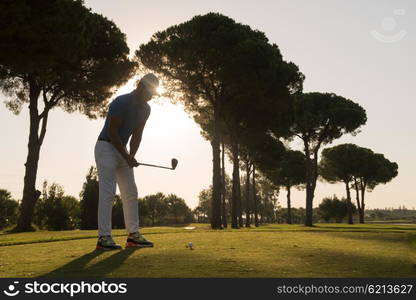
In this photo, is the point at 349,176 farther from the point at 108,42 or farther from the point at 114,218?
the point at 108,42

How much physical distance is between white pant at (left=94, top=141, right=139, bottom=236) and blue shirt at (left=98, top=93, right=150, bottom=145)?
9.5 inches

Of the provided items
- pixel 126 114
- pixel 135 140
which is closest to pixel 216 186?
pixel 135 140

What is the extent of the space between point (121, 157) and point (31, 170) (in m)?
20.8

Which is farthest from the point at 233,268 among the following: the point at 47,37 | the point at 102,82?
the point at 102,82

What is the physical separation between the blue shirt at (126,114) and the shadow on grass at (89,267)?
2.09m

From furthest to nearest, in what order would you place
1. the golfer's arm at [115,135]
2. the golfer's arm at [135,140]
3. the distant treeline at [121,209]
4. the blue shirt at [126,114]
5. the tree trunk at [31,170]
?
the distant treeline at [121,209], the tree trunk at [31,170], the golfer's arm at [135,140], the blue shirt at [126,114], the golfer's arm at [115,135]

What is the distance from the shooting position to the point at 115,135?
6668 millimetres

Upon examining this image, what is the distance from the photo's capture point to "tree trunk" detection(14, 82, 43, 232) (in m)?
25.1

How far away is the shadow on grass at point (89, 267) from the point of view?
412cm

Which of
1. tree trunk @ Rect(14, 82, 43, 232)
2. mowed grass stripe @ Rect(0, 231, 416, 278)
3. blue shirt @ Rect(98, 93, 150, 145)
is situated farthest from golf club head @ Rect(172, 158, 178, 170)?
tree trunk @ Rect(14, 82, 43, 232)

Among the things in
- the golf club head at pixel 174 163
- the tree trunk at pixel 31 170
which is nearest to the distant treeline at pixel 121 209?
the tree trunk at pixel 31 170

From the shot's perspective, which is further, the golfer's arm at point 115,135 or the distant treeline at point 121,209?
the distant treeline at point 121,209

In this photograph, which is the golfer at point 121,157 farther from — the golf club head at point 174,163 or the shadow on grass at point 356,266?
the shadow on grass at point 356,266

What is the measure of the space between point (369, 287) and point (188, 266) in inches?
73.6
